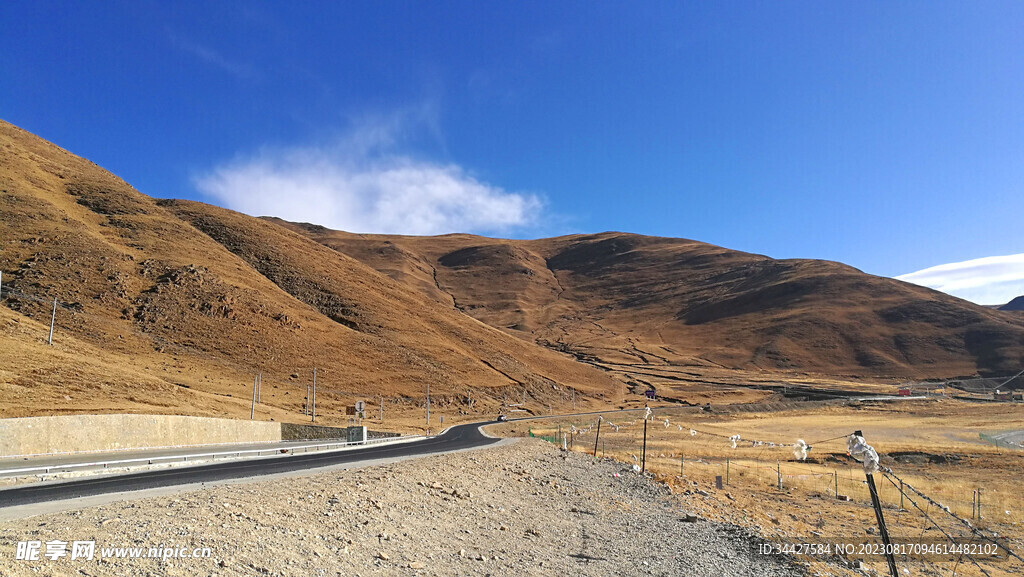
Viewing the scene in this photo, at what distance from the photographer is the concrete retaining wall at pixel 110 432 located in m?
23.9

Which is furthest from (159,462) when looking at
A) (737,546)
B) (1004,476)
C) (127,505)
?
(1004,476)

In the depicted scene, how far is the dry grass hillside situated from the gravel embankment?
96.8 ft

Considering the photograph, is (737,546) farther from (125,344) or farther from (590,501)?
(125,344)

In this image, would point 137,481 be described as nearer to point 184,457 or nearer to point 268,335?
point 184,457

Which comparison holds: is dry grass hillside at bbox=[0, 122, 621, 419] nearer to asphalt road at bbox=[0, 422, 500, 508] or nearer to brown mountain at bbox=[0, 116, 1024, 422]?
brown mountain at bbox=[0, 116, 1024, 422]

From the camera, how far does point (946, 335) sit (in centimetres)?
14538

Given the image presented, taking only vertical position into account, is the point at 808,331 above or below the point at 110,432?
above

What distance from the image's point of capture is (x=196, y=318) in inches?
2854

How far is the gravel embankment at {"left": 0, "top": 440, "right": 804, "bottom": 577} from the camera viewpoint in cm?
777

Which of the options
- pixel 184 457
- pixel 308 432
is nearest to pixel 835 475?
pixel 184 457

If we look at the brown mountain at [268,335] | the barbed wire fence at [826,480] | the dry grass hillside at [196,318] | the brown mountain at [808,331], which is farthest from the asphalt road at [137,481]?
the brown mountain at [808,331]

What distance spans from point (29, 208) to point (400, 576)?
94973mm

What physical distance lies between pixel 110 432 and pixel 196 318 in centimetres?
4836

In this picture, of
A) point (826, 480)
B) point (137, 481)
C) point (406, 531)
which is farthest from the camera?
point (826, 480)
